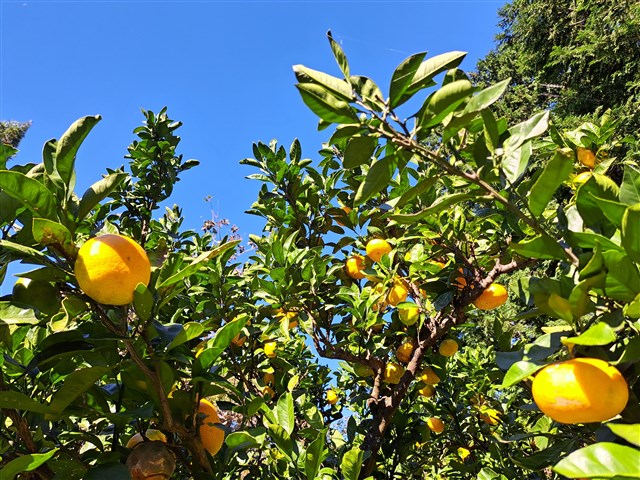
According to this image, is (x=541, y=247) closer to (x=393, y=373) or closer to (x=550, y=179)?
(x=550, y=179)

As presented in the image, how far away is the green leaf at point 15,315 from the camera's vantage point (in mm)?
750

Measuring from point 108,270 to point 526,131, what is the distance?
750mm

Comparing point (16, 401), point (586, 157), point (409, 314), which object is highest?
point (586, 157)

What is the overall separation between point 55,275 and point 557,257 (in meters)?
0.86

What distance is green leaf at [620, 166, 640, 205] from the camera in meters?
0.70

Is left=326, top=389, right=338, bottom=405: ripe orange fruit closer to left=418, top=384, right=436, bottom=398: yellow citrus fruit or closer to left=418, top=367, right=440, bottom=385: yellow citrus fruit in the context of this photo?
left=418, top=384, right=436, bottom=398: yellow citrus fruit

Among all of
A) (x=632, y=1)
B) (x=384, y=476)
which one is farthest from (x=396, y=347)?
(x=632, y=1)

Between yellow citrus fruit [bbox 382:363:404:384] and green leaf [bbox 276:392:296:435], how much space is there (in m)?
0.94

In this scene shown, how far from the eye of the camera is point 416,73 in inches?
28.9

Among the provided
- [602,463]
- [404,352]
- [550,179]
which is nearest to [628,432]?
[602,463]

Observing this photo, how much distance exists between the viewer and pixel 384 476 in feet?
6.89

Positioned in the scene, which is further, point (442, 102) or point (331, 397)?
point (331, 397)

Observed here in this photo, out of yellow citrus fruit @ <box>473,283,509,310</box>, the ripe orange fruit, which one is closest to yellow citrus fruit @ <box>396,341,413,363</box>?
yellow citrus fruit @ <box>473,283,509,310</box>

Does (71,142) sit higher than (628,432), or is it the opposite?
(71,142)
